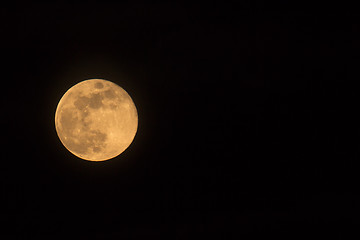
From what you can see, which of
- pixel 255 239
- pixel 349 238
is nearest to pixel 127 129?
pixel 255 239

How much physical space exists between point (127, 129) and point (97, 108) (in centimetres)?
41

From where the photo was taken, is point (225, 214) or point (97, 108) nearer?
point (97, 108)

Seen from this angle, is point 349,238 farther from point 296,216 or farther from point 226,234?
point 226,234

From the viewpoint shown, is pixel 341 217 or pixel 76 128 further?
pixel 341 217

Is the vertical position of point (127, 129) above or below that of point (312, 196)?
above

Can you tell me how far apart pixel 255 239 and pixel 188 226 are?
0.90m

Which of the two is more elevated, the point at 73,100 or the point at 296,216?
the point at 73,100

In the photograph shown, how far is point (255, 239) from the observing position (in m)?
3.68

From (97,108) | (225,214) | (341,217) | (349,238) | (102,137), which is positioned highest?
(97,108)

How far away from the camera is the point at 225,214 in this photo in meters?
3.75

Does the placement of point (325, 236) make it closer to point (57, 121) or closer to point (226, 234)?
point (226, 234)

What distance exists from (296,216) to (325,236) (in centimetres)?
43

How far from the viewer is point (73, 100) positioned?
119 inches

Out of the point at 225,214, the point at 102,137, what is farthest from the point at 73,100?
the point at 225,214
